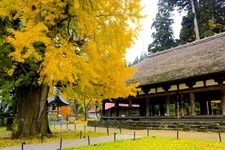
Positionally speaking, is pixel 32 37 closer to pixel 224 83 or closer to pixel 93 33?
pixel 93 33

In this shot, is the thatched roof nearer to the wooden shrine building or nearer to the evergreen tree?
the wooden shrine building

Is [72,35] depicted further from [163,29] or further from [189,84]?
[163,29]

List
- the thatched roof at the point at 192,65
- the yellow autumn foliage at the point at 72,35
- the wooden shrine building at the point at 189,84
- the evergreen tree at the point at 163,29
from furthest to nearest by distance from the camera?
the evergreen tree at the point at 163,29 < the thatched roof at the point at 192,65 < the wooden shrine building at the point at 189,84 < the yellow autumn foliage at the point at 72,35

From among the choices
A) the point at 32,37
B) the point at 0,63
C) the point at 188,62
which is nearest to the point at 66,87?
the point at 0,63

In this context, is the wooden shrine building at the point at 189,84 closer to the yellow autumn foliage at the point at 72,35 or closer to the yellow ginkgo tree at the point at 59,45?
the yellow ginkgo tree at the point at 59,45

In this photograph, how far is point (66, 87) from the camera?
1678cm

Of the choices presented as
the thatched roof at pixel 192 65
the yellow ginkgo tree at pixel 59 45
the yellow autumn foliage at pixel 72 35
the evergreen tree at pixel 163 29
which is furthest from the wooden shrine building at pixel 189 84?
the evergreen tree at pixel 163 29

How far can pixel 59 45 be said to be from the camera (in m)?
12.2

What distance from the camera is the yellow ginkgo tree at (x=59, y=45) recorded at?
10479 millimetres

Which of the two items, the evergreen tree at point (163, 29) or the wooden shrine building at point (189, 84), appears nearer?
the wooden shrine building at point (189, 84)

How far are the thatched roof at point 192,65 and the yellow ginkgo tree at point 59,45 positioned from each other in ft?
15.6

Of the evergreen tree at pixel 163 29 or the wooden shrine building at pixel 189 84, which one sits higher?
the evergreen tree at pixel 163 29

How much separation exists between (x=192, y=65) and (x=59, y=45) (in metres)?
10.0

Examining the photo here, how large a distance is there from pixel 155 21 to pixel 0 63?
121 ft
